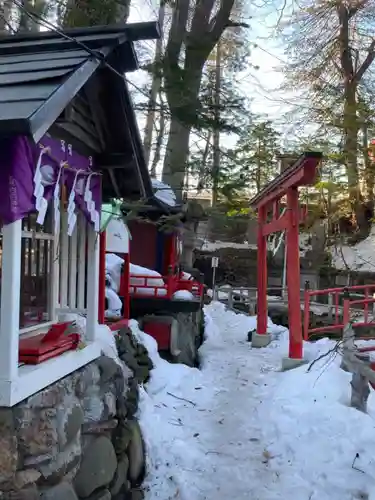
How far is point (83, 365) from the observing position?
505 cm

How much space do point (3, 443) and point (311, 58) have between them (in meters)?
25.7

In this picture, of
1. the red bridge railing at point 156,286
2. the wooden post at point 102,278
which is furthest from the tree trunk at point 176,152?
the wooden post at point 102,278

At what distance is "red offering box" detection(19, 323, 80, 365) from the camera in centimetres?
408

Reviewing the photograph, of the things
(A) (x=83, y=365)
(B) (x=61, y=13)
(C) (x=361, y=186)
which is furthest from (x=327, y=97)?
(A) (x=83, y=365)

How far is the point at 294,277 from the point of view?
9.63 meters

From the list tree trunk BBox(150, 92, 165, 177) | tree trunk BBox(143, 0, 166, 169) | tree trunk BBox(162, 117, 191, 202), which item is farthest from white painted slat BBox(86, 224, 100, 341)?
tree trunk BBox(150, 92, 165, 177)

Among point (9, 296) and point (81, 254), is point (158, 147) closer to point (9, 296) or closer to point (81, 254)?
point (81, 254)

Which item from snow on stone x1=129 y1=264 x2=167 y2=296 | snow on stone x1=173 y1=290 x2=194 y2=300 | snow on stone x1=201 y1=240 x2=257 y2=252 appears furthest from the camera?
snow on stone x1=201 y1=240 x2=257 y2=252

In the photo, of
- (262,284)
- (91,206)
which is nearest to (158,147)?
(262,284)

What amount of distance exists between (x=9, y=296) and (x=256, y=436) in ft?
13.2

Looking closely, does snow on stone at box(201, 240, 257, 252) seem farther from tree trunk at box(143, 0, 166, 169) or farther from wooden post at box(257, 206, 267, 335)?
wooden post at box(257, 206, 267, 335)

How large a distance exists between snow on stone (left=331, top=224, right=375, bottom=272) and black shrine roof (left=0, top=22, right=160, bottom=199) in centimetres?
2045

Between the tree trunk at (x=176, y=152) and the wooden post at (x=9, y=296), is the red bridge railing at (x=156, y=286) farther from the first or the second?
the wooden post at (x=9, y=296)

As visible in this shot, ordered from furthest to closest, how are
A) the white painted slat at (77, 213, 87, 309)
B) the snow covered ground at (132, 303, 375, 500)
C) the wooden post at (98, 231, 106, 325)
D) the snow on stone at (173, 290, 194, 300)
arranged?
the snow on stone at (173, 290, 194, 300) < the wooden post at (98, 231, 106, 325) < the white painted slat at (77, 213, 87, 309) < the snow covered ground at (132, 303, 375, 500)
